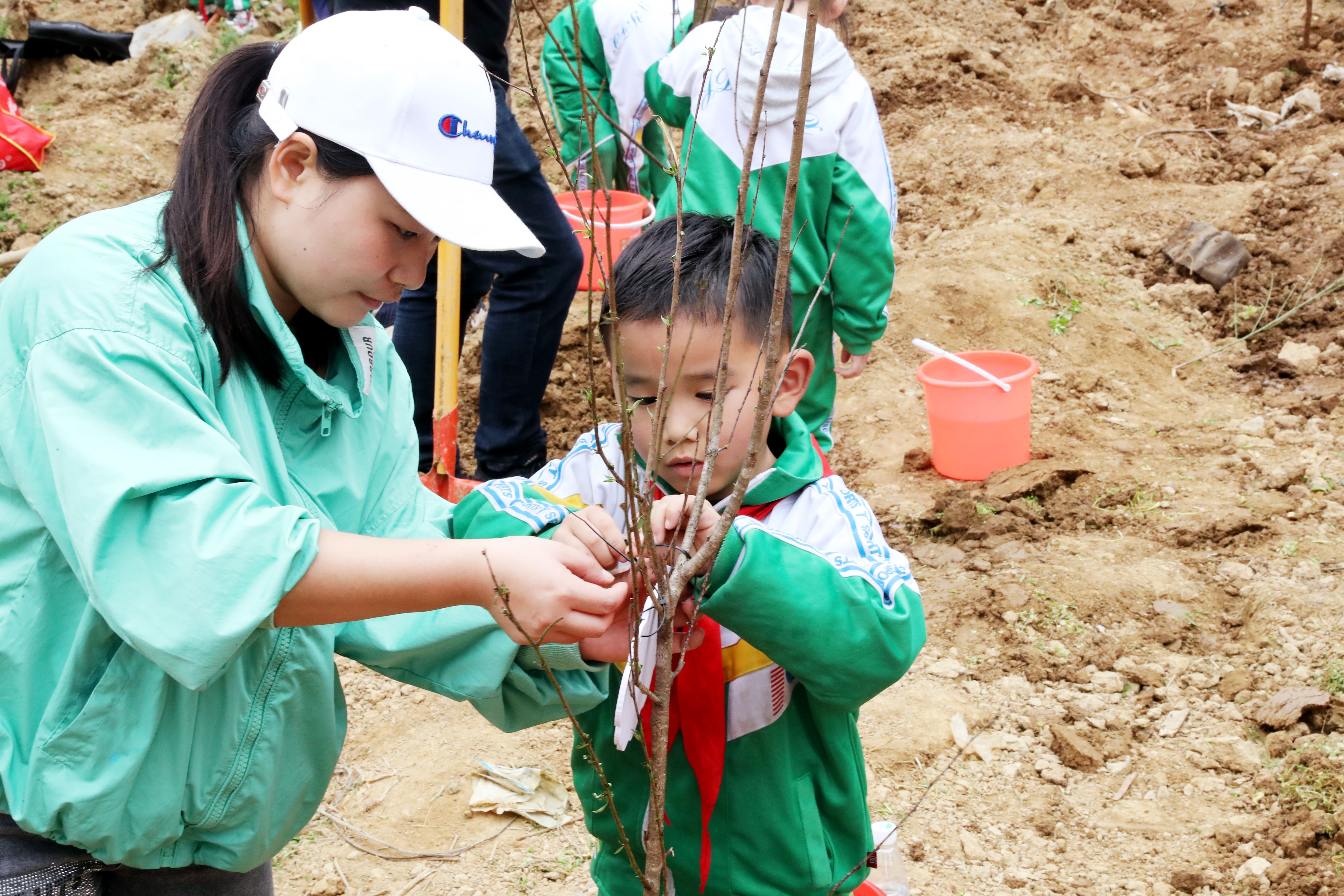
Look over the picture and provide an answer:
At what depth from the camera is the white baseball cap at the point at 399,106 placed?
1.40 m

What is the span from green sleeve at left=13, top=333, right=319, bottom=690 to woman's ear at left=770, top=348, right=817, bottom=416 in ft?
2.52

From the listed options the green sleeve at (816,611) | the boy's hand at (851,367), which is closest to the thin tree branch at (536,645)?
the green sleeve at (816,611)

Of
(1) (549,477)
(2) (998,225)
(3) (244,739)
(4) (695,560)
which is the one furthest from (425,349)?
(2) (998,225)

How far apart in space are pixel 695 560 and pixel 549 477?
0.54 m

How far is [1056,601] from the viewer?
134 inches

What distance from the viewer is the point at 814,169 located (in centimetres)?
308

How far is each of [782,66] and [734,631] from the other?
6.45 ft

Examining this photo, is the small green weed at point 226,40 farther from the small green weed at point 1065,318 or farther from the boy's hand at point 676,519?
the boy's hand at point 676,519

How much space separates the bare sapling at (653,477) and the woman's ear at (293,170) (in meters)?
0.28

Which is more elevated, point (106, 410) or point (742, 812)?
point (106, 410)

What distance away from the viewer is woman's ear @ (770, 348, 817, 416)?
5.77ft

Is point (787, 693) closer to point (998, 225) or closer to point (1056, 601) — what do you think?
point (1056, 601)

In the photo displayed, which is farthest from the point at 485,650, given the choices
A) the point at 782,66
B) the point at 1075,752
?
the point at 782,66

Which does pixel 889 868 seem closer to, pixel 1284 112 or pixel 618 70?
pixel 618 70
